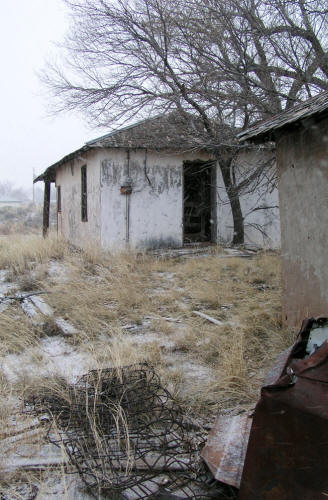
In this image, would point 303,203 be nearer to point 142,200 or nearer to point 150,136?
point 150,136

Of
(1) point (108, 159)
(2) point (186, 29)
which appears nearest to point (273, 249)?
(1) point (108, 159)

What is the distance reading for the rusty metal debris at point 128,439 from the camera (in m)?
2.57

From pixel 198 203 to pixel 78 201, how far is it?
4.12 meters

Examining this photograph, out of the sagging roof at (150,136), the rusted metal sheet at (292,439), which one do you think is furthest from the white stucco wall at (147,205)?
the rusted metal sheet at (292,439)

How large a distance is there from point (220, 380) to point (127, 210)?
8.87 meters

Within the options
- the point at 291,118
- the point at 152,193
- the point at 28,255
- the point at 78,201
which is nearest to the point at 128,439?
the point at 291,118

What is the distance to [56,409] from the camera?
138 inches

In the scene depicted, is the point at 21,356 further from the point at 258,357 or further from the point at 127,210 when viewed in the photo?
the point at 127,210

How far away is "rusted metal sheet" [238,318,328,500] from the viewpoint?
1942 millimetres

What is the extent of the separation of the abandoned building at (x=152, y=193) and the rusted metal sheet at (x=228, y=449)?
8846mm

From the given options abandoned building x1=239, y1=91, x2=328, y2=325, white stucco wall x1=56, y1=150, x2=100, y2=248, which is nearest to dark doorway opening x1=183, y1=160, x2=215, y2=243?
white stucco wall x1=56, y1=150, x2=100, y2=248

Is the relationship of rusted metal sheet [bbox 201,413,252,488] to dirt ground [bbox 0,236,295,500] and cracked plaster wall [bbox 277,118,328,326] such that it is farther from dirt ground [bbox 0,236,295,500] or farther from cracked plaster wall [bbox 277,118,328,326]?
cracked plaster wall [bbox 277,118,328,326]

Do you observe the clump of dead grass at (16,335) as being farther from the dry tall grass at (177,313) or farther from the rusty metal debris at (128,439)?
the rusty metal debris at (128,439)

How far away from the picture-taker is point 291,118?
4.79 metres
